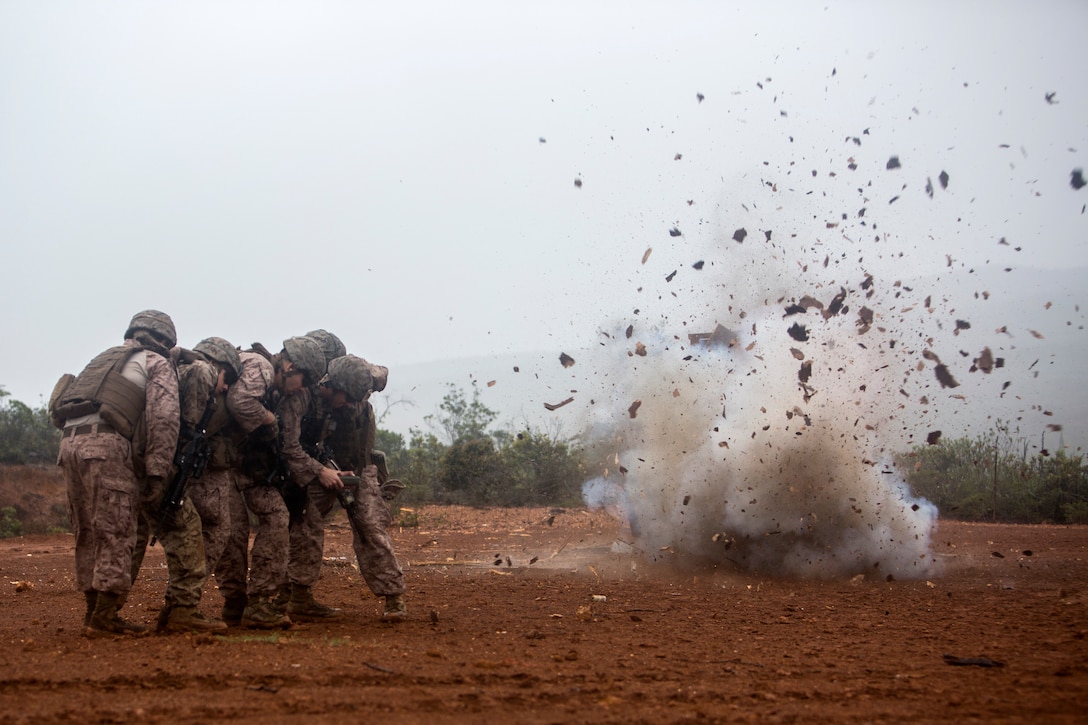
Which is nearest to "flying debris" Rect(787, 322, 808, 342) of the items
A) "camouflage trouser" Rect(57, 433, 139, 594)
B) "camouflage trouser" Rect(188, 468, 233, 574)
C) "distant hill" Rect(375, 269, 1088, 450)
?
"camouflage trouser" Rect(188, 468, 233, 574)

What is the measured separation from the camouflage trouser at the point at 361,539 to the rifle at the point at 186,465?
3.36 ft

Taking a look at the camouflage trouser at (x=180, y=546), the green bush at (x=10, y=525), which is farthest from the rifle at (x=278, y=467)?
the green bush at (x=10, y=525)

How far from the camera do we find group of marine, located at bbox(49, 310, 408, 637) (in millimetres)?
6203

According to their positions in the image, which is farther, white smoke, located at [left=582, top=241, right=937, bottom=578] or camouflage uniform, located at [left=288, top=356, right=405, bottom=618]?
white smoke, located at [left=582, top=241, right=937, bottom=578]

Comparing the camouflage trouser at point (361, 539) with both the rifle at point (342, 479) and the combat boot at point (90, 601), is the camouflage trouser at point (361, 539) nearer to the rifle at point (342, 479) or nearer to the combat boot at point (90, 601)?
the rifle at point (342, 479)

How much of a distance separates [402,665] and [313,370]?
2640 millimetres

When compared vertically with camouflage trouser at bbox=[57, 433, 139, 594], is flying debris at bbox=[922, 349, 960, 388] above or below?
above

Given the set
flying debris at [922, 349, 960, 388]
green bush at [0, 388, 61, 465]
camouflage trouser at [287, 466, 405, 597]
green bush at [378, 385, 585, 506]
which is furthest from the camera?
green bush at [378, 385, 585, 506]

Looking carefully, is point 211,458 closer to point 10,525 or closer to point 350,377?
point 350,377

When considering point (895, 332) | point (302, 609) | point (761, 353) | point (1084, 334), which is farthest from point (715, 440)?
point (1084, 334)

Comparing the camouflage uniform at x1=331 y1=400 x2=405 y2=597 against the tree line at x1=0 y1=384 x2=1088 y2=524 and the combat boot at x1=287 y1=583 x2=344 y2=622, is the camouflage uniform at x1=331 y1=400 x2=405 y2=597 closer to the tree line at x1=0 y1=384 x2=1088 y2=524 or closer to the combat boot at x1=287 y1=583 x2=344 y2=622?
the combat boot at x1=287 y1=583 x2=344 y2=622

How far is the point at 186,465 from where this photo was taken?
6.43 m

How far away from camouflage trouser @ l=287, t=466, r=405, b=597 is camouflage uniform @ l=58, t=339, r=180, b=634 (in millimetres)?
1353

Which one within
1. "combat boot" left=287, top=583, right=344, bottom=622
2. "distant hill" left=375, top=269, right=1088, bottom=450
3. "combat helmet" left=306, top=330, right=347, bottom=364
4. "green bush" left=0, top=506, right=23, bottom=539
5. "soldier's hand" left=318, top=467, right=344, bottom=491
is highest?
"distant hill" left=375, top=269, right=1088, bottom=450
